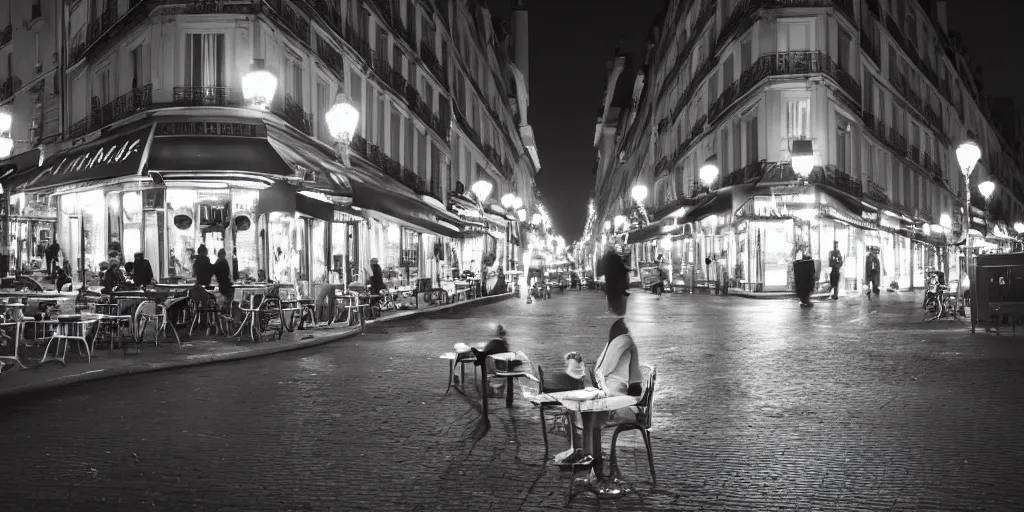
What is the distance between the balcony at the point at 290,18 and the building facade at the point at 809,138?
16.0 m

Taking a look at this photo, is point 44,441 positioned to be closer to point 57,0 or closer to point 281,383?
point 281,383

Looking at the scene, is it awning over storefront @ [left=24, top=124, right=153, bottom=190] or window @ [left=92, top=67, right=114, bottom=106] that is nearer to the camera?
Answer: awning over storefront @ [left=24, top=124, right=153, bottom=190]

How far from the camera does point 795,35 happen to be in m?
34.8

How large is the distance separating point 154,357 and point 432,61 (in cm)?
2941

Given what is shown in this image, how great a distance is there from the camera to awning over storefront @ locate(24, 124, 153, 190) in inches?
772

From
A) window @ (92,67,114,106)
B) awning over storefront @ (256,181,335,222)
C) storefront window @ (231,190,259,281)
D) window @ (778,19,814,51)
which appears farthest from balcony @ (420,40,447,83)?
awning over storefront @ (256,181,335,222)

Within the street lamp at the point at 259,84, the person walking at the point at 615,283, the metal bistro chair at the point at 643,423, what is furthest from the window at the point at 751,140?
the metal bistro chair at the point at 643,423

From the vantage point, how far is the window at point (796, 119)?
34.7 meters

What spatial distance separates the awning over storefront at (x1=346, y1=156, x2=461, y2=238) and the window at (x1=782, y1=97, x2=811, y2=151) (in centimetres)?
1321

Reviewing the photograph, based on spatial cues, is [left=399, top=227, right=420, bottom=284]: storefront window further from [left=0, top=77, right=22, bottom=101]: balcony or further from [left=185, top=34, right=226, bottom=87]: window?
[left=0, top=77, right=22, bottom=101]: balcony

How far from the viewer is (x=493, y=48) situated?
6612 cm

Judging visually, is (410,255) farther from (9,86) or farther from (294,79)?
(9,86)

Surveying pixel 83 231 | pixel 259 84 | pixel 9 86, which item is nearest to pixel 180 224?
pixel 83 231

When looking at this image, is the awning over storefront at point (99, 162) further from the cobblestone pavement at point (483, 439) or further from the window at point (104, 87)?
the cobblestone pavement at point (483, 439)
